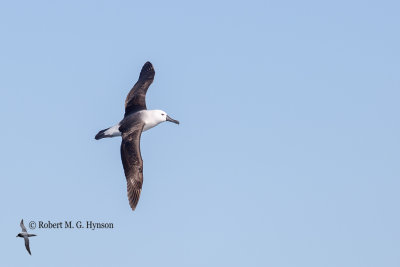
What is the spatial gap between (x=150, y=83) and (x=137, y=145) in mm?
6230

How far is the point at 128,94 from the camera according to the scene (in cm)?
3322

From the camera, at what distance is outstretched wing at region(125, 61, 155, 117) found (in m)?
32.3

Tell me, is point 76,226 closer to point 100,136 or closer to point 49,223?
point 49,223

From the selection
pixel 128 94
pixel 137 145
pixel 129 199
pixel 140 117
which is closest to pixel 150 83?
pixel 128 94

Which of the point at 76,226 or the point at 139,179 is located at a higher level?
the point at 139,179

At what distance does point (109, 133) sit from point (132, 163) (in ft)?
8.95

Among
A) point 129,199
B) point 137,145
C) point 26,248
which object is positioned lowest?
point 26,248

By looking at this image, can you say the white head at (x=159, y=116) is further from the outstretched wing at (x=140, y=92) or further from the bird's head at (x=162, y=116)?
the outstretched wing at (x=140, y=92)

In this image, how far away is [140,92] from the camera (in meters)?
33.1

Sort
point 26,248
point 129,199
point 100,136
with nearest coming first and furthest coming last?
point 129,199 → point 26,248 → point 100,136

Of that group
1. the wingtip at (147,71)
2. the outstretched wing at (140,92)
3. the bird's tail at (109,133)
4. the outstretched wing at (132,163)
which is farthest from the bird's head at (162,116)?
the wingtip at (147,71)

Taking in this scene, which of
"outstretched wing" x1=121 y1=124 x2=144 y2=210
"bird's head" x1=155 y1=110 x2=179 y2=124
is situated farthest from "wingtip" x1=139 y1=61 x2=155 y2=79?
"outstretched wing" x1=121 y1=124 x2=144 y2=210

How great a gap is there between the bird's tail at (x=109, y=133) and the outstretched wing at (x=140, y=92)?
1.82 meters

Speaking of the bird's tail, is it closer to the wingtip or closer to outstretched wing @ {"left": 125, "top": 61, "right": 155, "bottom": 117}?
outstretched wing @ {"left": 125, "top": 61, "right": 155, "bottom": 117}
